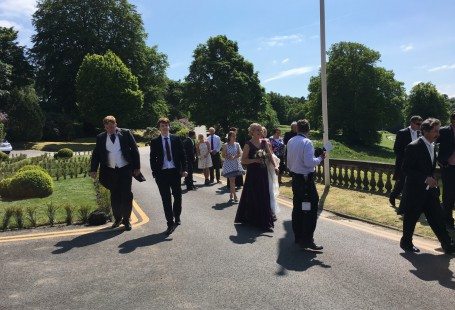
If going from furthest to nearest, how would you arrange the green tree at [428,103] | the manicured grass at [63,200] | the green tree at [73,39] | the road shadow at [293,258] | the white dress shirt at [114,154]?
the green tree at [428,103] < the green tree at [73,39] < the manicured grass at [63,200] < the white dress shirt at [114,154] < the road shadow at [293,258]

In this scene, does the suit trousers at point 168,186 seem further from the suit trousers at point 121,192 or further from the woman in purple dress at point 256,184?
the woman in purple dress at point 256,184

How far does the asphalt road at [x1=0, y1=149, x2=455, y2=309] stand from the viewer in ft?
14.8

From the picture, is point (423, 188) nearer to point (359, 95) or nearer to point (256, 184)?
point (256, 184)

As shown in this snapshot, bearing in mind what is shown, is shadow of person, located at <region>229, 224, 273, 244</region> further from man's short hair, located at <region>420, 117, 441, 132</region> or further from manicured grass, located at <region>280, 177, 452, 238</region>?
man's short hair, located at <region>420, 117, 441, 132</region>

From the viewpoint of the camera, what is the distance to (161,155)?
7.63m

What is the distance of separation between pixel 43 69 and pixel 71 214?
171ft

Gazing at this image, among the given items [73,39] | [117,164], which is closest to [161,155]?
[117,164]

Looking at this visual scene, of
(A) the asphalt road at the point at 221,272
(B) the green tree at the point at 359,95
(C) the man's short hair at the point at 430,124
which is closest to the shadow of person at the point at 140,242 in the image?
(A) the asphalt road at the point at 221,272

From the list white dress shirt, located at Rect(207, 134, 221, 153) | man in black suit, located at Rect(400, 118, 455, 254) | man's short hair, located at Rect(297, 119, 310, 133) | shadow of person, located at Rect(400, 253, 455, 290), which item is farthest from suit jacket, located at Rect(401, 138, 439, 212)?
white dress shirt, located at Rect(207, 134, 221, 153)

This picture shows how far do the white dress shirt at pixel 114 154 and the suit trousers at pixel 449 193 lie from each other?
18.9 feet

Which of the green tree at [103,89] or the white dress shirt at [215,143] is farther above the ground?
the green tree at [103,89]

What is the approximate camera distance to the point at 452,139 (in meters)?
7.26

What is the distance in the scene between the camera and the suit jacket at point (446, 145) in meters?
7.23

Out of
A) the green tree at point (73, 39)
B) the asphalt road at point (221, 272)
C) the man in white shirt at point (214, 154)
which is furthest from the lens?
the green tree at point (73, 39)
